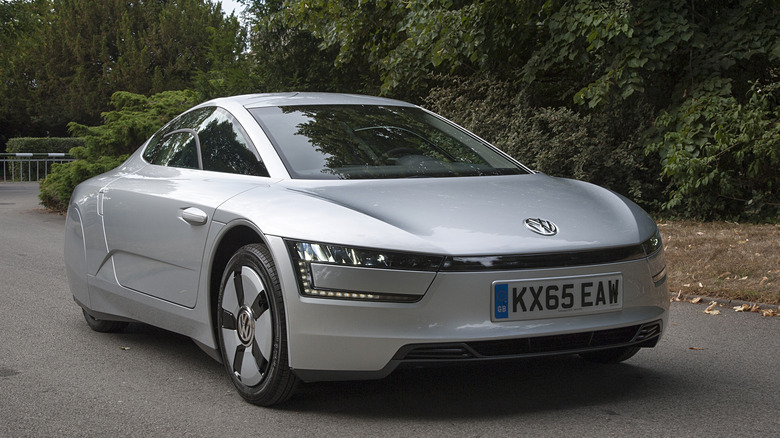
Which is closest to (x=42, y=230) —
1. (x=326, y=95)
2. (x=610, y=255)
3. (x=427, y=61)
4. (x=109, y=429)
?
(x=427, y=61)

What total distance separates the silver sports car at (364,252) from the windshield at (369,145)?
0.04ft

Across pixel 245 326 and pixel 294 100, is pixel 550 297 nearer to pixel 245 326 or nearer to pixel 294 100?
pixel 245 326

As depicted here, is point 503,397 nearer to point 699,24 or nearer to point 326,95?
point 326,95

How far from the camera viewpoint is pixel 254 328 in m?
3.85

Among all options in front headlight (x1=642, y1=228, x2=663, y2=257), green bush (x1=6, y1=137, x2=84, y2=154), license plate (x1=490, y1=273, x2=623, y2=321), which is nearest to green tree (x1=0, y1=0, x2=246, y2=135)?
green bush (x1=6, y1=137, x2=84, y2=154)

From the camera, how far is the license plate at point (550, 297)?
3.48 metres

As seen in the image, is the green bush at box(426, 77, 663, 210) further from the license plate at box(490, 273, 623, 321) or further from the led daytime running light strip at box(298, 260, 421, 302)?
the led daytime running light strip at box(298, 260, 421, 302)

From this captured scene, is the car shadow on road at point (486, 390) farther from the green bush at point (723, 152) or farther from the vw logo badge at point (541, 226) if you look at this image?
the green bush at point (723, 152)

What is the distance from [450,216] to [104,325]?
2.83 meters

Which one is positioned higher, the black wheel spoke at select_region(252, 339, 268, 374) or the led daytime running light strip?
the led daytime running light strip

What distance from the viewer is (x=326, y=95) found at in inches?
205

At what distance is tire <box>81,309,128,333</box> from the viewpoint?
18.2 feet

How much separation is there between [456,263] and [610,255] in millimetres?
675

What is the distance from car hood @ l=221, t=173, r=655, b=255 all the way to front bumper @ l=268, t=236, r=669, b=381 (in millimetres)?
118
